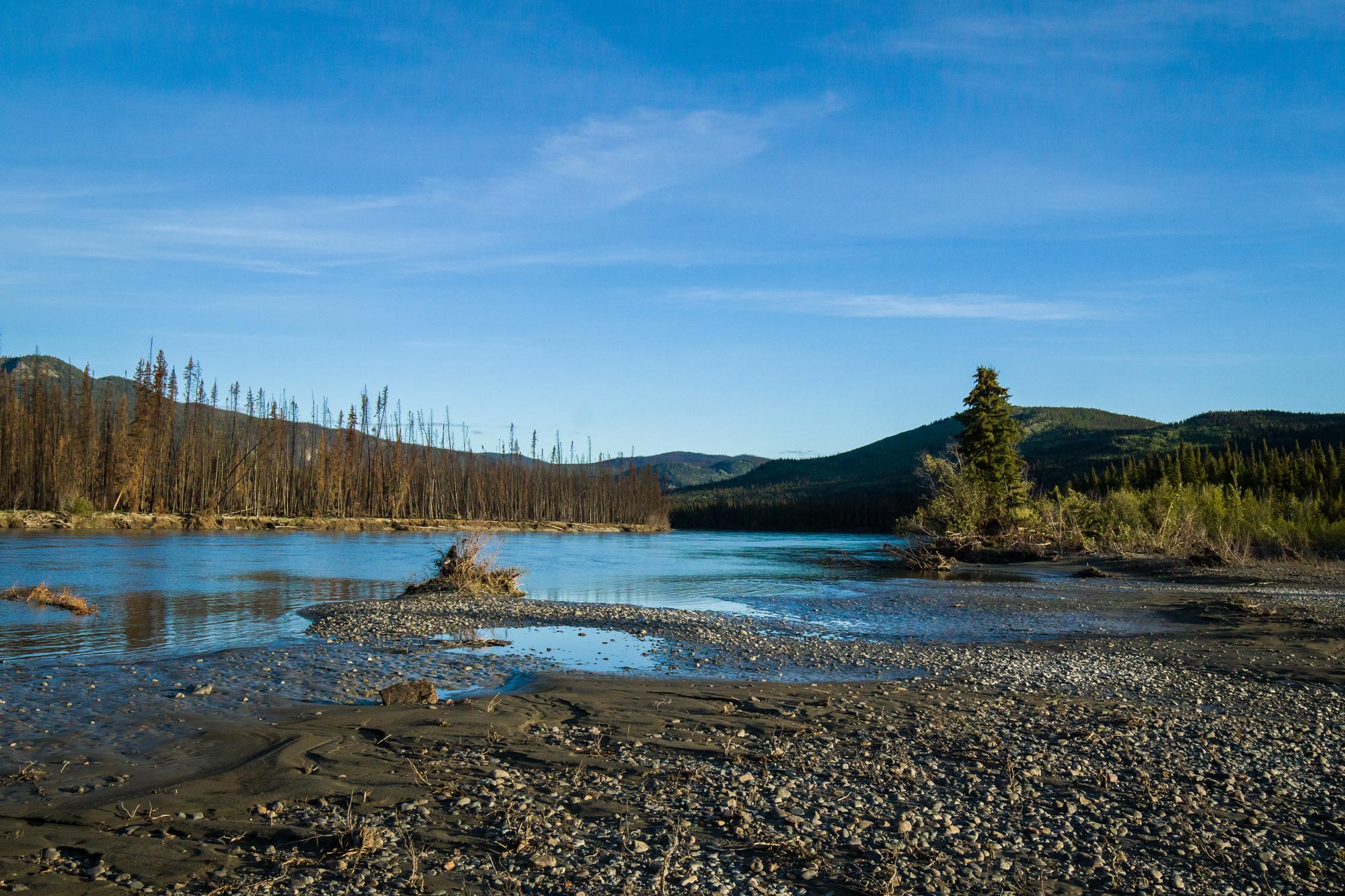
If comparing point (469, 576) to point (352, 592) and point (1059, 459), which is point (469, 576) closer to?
point (352, 592)

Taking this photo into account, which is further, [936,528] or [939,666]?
[936,528]

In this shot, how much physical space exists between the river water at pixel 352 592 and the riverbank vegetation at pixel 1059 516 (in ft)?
20.4

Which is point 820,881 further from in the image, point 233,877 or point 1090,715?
point 1090,715

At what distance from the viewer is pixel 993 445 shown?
48.2 meters

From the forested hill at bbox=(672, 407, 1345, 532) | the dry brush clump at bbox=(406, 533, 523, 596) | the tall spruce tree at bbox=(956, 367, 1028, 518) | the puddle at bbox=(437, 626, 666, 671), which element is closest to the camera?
the puddle at bbox=(437, 626, 666, 671)

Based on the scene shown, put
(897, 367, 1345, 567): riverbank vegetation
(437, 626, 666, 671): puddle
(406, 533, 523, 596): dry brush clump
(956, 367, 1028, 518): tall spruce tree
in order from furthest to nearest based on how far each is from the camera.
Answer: (956, 367, 1028, 518): tall spruce tree → (897, 367, 1345, 567): riverbank vegetation → (406, 533, 523, 596): dry brush clump → (437, 626, 666, 671): puddle

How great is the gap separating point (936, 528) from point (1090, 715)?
1583 inches

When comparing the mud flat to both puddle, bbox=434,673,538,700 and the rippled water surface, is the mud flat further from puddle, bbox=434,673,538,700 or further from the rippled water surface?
the rippled water surface

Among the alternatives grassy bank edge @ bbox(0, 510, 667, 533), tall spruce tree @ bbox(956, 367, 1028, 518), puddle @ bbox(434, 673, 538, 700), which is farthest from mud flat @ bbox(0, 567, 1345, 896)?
grassy bank edge @ bbox(0, 510, 667, 533)

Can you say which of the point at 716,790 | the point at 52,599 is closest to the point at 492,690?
the point at 716,790

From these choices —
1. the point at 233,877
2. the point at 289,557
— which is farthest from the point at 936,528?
the point at 233,877

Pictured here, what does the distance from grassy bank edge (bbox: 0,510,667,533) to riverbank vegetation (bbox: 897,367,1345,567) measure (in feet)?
95.3

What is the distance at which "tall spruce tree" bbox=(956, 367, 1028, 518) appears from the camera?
4794 centimetres

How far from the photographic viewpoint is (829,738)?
8758mm
